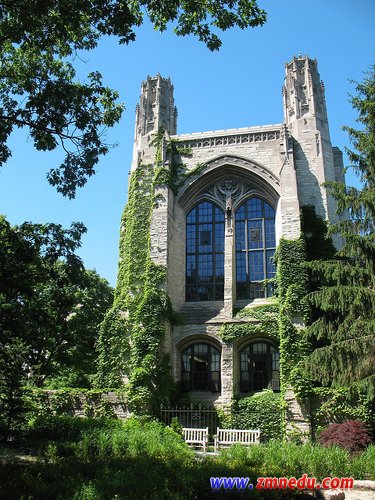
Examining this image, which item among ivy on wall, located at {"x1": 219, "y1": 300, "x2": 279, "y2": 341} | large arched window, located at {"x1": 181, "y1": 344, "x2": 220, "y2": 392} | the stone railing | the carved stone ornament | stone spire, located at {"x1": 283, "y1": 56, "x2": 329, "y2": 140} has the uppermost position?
stone spire, located at {"x1": 283, "y1": 56, "x2": 329, "y2": 140}

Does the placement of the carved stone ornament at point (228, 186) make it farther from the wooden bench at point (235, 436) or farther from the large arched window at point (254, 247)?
the wooden bench at point (235, 436)

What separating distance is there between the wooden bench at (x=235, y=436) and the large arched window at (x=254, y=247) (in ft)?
21.8

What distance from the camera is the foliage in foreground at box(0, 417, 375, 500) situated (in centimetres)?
670

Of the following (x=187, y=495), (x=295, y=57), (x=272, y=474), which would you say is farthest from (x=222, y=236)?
(x=187, y=495)

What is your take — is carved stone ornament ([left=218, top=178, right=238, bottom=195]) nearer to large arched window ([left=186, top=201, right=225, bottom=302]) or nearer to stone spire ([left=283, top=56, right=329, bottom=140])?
large arched window ([left=186, top=201, right=225, bottom=302])

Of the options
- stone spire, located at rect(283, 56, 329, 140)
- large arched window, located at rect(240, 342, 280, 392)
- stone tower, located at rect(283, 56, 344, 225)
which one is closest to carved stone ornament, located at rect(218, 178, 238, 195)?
stone tower, located at rect(283, 56, 344, 225)

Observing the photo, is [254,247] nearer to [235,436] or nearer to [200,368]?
[200,368]

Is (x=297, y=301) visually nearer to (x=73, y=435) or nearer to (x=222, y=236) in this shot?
(x=222, y=236)

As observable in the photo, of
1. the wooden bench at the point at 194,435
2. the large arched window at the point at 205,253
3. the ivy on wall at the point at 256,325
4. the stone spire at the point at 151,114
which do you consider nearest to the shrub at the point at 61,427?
the wooden bench at the point at 194,435

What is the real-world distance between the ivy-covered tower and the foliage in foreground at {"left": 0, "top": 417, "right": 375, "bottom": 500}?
18.3 ft

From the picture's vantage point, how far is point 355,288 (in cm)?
1319

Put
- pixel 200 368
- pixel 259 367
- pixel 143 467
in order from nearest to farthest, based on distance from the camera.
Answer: pixel 143 467, pixel 259 367, pixel 200 368

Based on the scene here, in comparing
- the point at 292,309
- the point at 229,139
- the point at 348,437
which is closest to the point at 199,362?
the point at 292,309

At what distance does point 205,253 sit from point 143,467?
14.5 metres
